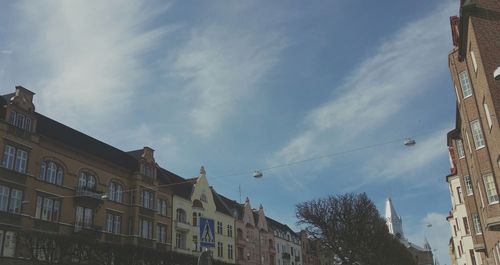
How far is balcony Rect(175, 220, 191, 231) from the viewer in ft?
184

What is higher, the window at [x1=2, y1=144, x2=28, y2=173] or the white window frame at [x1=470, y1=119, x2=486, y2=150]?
the window at [x1=2, y1=144, x2=28, y2=173]

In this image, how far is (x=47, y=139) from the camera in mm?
39562

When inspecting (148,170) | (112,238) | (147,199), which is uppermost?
(148,170)

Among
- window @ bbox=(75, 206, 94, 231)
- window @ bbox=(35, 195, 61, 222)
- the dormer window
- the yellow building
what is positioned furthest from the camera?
the yellow building

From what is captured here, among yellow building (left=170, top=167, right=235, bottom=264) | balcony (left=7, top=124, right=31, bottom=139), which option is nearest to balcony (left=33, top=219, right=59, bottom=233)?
balcony (left=7, top=124, right=31, bottom=139)

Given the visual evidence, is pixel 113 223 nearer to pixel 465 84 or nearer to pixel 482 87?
pixel 465 84

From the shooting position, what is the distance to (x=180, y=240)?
187ft

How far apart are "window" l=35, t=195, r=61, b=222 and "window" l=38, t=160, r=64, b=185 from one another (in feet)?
5.04

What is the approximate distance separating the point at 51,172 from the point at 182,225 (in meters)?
20.3

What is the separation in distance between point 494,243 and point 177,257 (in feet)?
82.4

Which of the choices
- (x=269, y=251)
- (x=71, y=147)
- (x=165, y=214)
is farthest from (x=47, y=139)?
(x=269, y=251)

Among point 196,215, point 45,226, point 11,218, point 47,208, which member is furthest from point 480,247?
point 11,218

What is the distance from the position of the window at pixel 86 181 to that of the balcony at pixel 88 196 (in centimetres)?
26

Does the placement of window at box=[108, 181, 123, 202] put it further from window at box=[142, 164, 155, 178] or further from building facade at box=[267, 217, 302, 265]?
building facade at box=[267, 217, 302, 265]
